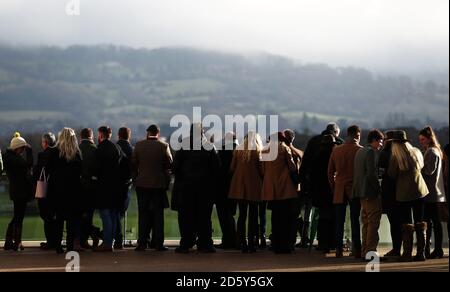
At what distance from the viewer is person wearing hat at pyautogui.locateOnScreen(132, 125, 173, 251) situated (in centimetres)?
1673

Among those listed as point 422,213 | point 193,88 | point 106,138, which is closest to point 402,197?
point 422,213

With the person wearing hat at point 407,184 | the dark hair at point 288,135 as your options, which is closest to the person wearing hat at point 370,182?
the person wearing hat at point 407,184

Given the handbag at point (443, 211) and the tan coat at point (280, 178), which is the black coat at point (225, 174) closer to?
the tan coat at point (280, 178)

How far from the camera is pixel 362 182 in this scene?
15.5m

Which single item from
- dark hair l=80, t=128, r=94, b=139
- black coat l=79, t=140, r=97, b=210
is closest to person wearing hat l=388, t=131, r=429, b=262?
black coat l=79, t=140, r=97, b=210

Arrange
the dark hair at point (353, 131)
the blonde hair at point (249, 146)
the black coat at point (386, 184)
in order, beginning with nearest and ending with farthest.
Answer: the black coat at point (386, 184) → the dark hair at point (353, 131) → the blonde hair at point (249, 146)

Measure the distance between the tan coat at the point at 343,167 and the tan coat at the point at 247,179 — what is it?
4.36ft

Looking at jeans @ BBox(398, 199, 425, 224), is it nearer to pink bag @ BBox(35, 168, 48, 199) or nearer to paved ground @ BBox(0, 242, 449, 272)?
paved ground @ BBox(0, 242, 449, 272)

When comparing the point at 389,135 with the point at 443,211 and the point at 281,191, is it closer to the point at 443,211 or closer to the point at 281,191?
the point at 443,211

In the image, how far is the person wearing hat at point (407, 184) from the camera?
15.6m

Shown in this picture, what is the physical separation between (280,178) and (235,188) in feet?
2.36

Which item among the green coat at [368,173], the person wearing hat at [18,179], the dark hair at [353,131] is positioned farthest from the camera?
the person wearing hat at [18,179]

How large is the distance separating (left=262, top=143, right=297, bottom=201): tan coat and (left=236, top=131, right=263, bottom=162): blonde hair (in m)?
0.37
